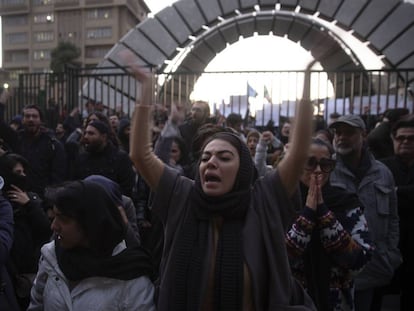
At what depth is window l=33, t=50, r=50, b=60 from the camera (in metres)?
69.3

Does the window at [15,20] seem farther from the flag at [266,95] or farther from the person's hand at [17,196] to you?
the person's hand at [17,196]

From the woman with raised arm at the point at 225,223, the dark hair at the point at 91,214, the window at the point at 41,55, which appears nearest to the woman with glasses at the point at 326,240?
the woman with raised arm at the point at 225,223

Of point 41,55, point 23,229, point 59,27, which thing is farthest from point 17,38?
point 23,229

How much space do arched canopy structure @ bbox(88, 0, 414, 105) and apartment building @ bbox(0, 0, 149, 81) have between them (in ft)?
187

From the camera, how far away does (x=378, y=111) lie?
25.8 ft

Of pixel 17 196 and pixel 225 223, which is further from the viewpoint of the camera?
pixel 17 196

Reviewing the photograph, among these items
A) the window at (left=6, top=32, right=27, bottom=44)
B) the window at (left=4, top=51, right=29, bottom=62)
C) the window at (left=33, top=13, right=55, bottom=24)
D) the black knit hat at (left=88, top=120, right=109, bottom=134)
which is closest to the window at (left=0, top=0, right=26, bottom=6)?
the window at (left=33, top=13, right=55, bottom=24)

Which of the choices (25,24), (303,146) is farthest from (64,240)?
(25,24)

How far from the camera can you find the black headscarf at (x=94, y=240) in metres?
1.88

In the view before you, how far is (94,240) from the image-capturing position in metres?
1.91

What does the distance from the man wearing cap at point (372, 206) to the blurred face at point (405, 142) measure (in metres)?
0.56

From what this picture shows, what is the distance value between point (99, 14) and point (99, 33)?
3162 mm

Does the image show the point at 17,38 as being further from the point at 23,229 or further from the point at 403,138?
the point at 403,138

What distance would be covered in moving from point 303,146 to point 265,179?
0.23 meters
